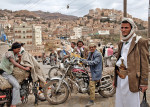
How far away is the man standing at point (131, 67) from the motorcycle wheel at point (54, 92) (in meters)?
1.90

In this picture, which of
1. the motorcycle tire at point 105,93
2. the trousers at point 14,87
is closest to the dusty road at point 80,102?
the motorcycle tire at point 105,93

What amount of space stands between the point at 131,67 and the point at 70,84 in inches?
99.3

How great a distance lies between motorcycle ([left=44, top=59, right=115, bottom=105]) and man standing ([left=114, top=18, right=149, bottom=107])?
1.78 metres

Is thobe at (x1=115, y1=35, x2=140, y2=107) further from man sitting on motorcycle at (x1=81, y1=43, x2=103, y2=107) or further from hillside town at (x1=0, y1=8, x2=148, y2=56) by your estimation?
hillside town at (x1=0, y1=8, x2=148, y2=56)

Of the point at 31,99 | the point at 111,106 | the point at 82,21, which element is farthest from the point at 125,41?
the point at 82,21

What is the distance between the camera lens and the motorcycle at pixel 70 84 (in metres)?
4.26

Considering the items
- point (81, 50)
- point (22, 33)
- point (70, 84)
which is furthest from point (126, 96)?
point (22, 33)

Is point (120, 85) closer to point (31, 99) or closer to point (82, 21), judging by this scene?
point (31, 99)

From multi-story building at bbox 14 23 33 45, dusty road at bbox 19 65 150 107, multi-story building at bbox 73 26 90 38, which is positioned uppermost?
multi-story building at bbox 73 26 90 38

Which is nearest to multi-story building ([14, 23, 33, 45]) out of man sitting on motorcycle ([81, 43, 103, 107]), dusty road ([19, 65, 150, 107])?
dusty road ([19, 65, 150, 107])

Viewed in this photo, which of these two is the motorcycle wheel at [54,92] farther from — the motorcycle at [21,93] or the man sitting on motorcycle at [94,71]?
the man sitting on motorcycle at [94,71]

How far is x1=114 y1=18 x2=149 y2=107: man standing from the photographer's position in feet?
7.93

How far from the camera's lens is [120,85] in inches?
104

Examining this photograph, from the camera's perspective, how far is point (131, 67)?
8.06 ft
